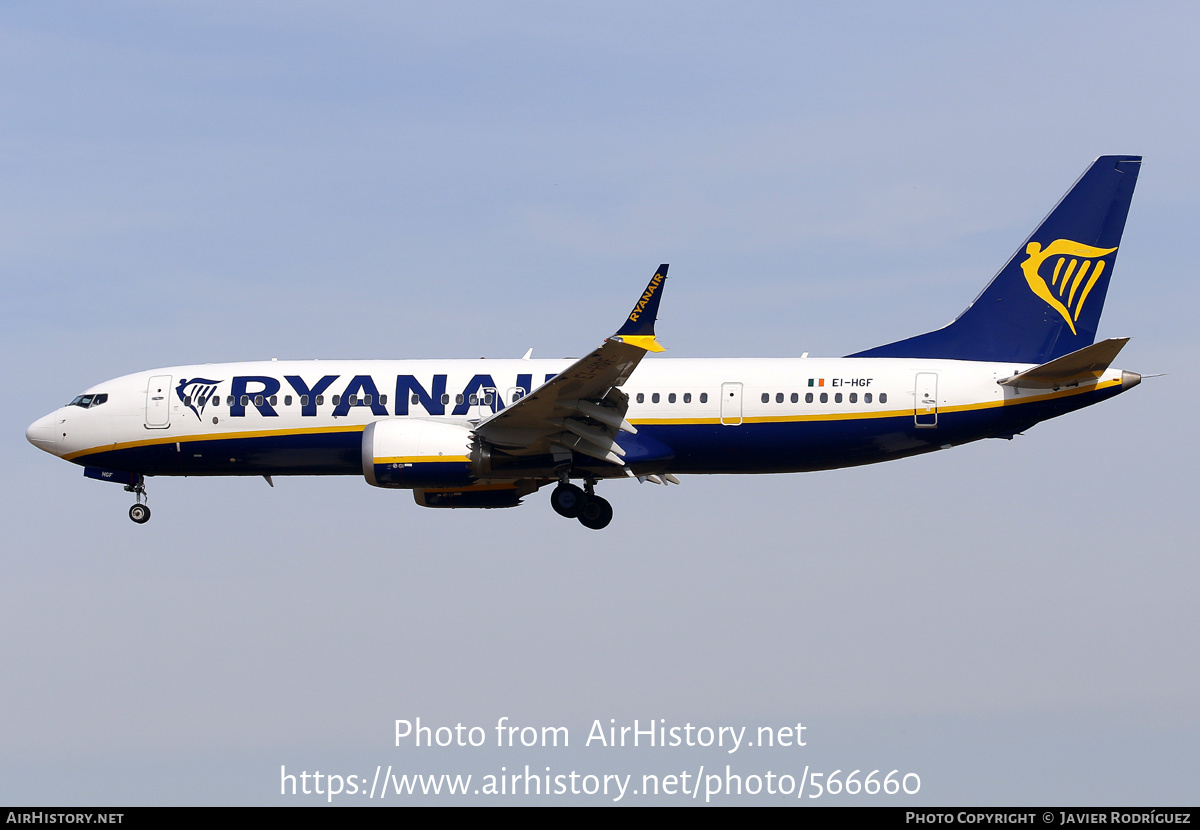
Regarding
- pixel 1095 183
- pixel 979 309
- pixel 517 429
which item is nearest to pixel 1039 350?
pixel 979 309

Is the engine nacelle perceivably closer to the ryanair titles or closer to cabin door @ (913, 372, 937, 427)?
the ryanair titles

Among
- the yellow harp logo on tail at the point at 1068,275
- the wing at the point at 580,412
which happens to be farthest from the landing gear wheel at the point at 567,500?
the yellow harp logo on tail at the point at 1068,275

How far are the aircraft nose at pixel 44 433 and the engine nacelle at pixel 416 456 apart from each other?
30.3ft

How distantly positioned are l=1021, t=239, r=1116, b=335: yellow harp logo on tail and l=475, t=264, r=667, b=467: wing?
1038 centimetres

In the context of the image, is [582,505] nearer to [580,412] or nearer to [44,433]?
[580,412]

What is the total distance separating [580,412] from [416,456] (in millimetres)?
3784

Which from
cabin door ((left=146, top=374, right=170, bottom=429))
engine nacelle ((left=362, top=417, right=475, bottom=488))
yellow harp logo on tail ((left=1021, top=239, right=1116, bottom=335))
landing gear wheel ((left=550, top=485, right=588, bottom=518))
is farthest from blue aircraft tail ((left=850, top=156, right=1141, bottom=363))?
cabin door ((left=146, top=374, right=170, bottom=429))

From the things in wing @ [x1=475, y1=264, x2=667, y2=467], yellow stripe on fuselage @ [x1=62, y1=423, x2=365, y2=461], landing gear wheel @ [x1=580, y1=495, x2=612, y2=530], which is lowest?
landing gear wheel @ [x1=580, y1=495, x2=612, y2=530]

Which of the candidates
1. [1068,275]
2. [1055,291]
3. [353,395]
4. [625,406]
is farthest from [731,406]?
[353,395]

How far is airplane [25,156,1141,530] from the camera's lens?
3169cm

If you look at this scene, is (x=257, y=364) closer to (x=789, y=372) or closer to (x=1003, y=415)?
(x=789, y=372)

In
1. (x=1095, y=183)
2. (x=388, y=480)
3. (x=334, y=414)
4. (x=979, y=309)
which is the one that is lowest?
(x=388, y=480)

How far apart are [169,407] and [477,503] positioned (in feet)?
25.9

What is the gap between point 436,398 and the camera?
3344 centimetres
